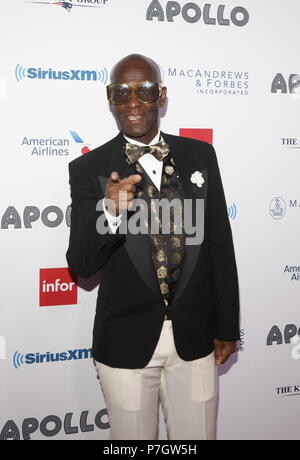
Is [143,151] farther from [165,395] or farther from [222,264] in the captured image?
[165,395]

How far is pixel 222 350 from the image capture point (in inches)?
81.6

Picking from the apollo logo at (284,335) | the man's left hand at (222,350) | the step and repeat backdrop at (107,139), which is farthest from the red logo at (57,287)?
the apollo logo at (284,335)

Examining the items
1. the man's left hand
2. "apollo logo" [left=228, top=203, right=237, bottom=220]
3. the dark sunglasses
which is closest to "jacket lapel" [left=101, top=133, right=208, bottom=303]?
the dark sunglasses

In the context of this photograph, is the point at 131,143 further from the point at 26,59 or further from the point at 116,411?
the point at 116,411

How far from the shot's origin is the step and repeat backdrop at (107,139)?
96.0 inches

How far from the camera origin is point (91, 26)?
2463 mm

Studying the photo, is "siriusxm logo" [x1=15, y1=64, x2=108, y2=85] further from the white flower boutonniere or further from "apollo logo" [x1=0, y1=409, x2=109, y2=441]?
"apollo logo" [x1=0, y1=409, x2=109, y2=441]

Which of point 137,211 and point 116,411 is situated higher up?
point 137,211

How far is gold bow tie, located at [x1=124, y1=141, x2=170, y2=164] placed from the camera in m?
1.90

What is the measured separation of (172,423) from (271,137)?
5.31 ft

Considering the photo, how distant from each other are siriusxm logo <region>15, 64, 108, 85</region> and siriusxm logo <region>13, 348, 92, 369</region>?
1.36m

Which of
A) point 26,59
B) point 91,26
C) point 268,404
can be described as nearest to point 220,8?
point 91,26

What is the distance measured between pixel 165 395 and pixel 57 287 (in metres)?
0.87

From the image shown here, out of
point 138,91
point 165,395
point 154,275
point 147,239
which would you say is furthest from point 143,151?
point 165,395
